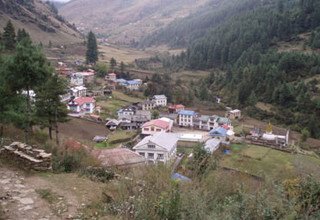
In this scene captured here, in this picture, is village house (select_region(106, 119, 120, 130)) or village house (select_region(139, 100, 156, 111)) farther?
village house (select_region(139, 100, 156, 111))

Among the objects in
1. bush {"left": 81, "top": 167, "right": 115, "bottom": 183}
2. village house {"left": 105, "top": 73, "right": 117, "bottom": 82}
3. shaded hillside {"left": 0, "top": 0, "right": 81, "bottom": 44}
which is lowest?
village house {"left": 105, "top": 73, "right": 117, "bottom": 82}

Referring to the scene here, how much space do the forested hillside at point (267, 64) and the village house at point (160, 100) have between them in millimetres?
7524

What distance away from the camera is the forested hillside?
163 feet

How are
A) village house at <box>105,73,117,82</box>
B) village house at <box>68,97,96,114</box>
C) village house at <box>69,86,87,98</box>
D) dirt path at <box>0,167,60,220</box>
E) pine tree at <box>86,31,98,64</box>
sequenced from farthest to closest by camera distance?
pine tree at <box>86,31,98,64</box>
village house at <box>105,73,117,82</box>
village house at <box>69,86,87,98</box>
village house at <box>68,97,96,114</box>
dirt path at <box>0,167,60,220</box>

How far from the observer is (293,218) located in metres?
6.38

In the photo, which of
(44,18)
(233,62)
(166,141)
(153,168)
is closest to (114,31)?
(44,18)

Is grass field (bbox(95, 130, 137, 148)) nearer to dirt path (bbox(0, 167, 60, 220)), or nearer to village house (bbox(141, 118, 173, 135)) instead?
village house (bbox(141, 118, 173, 135))

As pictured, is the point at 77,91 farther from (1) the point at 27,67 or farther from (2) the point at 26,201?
(2) the point at 26,201

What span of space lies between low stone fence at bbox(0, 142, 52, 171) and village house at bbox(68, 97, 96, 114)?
98.9 feet

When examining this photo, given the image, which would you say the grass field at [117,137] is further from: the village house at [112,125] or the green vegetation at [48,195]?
the green vegetation at [48,195]

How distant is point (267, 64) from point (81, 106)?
34300mm

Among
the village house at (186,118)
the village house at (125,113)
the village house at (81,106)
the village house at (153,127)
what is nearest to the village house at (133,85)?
the village house at (125,113)

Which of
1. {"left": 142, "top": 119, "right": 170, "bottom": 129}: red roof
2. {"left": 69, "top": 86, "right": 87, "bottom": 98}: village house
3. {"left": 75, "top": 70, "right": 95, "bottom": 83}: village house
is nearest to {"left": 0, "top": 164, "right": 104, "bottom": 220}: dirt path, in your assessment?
{"left": 142, "top": 119, "right": 170, "bottom": 129}: red roof

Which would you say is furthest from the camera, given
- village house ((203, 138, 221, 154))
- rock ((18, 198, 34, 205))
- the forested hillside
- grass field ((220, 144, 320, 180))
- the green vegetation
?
the forested hillside
